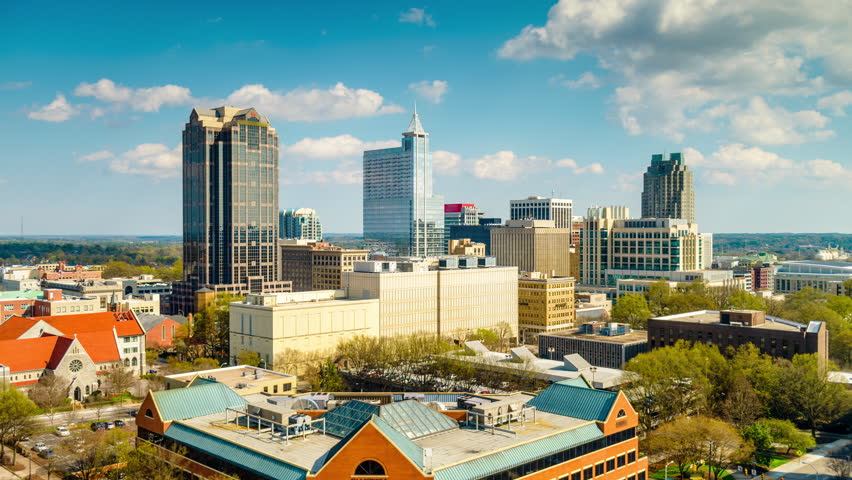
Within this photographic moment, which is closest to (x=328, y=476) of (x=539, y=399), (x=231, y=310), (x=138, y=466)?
(x=138, y=466)

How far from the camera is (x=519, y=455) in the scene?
59781mm

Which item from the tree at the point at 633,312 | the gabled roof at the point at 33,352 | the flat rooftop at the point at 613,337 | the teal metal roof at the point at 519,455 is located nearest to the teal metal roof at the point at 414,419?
the teal metal roof at the point at 519,455

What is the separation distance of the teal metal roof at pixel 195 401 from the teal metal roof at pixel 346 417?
1374cm

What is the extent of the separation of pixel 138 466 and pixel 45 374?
66.3m

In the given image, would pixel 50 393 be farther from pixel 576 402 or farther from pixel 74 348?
pixel 576 402

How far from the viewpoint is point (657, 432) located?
84.8m

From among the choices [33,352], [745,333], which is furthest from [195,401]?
[745,333]

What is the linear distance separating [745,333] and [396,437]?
8303 cm

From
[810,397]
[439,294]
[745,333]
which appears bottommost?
[810,397]

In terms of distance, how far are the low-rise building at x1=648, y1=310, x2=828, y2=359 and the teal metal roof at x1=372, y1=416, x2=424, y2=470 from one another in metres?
80.7

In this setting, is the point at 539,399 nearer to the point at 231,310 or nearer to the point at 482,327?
the point at 231,310

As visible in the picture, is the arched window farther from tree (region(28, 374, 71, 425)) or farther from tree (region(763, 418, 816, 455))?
tree (region(28, 374, 71, 425))

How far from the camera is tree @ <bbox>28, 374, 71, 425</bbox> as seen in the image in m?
112

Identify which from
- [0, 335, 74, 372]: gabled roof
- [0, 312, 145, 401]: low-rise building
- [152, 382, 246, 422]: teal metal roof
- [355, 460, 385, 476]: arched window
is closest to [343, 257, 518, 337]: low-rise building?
[0, 312, 145, 401]: low-rise building
